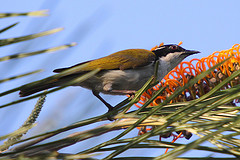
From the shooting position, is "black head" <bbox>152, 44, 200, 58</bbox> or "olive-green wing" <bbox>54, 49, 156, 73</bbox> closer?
"olive-green wing" <bbox>54, 49, 156, 73</bbox>

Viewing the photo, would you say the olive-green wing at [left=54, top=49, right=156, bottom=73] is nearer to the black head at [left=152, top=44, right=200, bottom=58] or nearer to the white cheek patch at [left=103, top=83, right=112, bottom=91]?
the white cheek patch at [left=103, top=83, right=112, bottom=91]

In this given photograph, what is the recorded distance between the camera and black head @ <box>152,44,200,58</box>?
18.6 feet

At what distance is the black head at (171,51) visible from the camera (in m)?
5.66

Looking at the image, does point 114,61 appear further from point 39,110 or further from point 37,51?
point 37,51

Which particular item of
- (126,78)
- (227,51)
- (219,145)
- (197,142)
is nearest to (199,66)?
(227,51)

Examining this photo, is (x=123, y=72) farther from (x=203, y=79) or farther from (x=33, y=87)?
(x=33, y=87)

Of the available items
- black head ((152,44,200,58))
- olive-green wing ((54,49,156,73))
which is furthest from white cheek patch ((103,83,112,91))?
black head ((152,44,200,58))

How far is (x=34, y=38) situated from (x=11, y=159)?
0.51 metres

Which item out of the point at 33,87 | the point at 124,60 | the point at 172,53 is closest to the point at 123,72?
the point at 124,60

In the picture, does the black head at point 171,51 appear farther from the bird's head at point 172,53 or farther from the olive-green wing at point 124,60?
the olive-green wing at point 124,60

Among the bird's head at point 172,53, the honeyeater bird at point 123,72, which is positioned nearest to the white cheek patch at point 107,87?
the honeyeater bird at point 123,72

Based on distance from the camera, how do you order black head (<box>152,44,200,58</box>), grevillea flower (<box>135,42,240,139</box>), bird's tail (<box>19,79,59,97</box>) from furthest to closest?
1. black head (<box>152,44,200,58</box>)
2. grevillea flower (<box>135,42,240,139</box>)
3. bird's tail (<box>19,79,59,97</box>)

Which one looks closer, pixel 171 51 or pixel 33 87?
pixel 33 87

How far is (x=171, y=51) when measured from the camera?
5.78 meters
